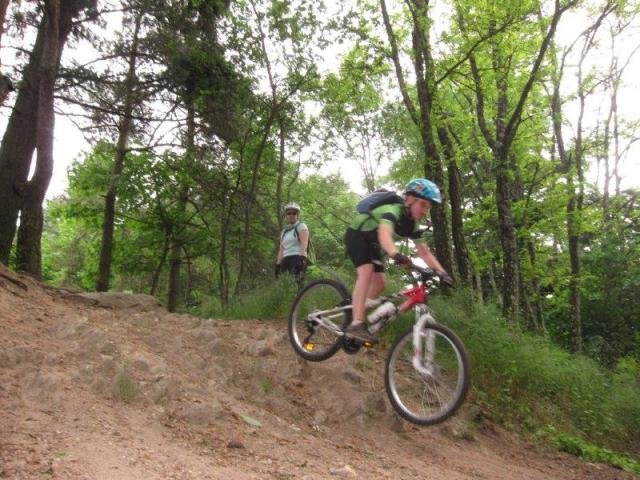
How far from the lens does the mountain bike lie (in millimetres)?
4648

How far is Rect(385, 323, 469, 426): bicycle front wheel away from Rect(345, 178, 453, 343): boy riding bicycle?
0.39 meters

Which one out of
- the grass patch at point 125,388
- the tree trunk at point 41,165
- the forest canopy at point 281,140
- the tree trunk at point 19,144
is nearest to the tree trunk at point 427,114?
the forest canopy at point 281,140

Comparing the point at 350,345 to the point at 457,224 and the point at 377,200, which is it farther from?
the point at 457,224

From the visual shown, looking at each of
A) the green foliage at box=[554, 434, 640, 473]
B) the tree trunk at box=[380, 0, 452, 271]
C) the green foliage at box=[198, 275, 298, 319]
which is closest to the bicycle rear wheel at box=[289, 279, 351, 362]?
the green foliage at box=[198, 275, 298, 319]

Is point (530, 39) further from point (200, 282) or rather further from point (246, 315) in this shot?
point (200, 282)

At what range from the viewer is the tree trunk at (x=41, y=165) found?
8422 mm

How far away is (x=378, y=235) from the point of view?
16.1 feet

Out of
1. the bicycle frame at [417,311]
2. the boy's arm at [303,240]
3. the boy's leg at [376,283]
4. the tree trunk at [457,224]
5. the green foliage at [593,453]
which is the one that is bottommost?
the green foliage at [593,453]

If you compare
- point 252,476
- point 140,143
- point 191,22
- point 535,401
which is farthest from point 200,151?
point 252,476

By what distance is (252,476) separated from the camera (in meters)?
3.32

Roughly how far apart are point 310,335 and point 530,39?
335 inches

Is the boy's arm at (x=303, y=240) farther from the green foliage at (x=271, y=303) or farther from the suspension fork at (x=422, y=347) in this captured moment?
the suspension fork at (x=422, y=347)

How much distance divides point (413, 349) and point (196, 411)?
2057 mm

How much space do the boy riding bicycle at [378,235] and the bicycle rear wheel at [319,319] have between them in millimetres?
361
